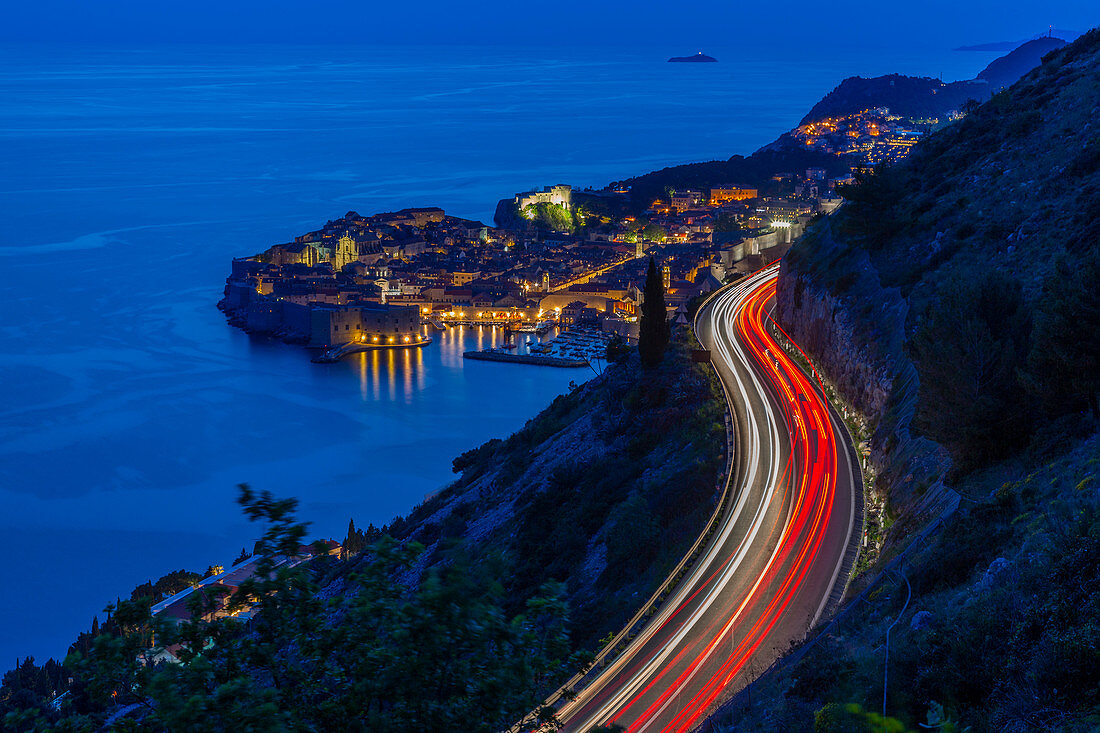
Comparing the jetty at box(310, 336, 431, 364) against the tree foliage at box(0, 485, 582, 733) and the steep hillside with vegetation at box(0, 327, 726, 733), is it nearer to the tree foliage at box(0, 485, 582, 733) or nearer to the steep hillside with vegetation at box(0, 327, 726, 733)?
the steep hillside with vegetation at box(0, 327, 726, 733)

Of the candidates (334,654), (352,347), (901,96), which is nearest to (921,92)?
(901,96)

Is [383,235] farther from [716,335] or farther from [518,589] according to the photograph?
[518,589]

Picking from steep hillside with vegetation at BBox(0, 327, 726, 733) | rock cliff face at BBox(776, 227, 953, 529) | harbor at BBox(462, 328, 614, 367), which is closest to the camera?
steep hillside with vegetation at BBox(0, 327, 726, 733)

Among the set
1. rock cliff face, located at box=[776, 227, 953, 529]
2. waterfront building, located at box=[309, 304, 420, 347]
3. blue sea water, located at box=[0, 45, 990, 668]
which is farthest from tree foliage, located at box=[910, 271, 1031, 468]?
waterfront building, located at box=[309, 304, 420, 347]

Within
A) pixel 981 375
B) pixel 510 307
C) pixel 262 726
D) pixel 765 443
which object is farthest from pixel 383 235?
pixel 262 726

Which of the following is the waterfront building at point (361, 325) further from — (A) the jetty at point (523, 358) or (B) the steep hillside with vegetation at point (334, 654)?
(B) the steep hillside with vegetation at point (334, 654)

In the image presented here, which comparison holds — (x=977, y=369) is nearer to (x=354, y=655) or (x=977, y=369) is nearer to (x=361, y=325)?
(x=354, y=655)
